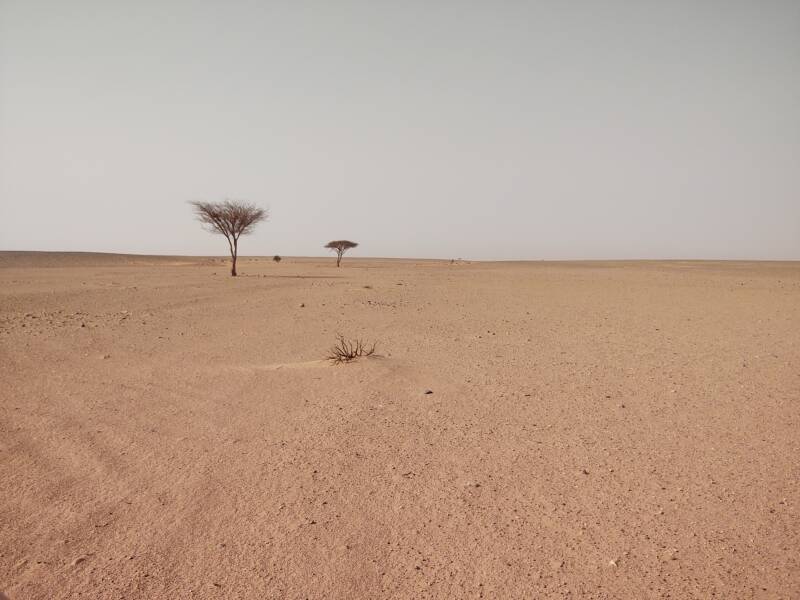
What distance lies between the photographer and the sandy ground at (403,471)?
9.80 feet

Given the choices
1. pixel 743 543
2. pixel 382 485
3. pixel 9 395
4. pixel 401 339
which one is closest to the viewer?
pixel 743 543

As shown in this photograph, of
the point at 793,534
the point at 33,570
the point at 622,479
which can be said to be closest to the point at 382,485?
the point at 622,479

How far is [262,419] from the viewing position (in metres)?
5.59

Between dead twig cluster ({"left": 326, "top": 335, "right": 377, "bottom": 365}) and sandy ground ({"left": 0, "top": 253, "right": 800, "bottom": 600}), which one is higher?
dead twig cluster ({"left": 326, "top": 335, "right": 377, "bottom": 365})

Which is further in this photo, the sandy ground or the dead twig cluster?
the dead twig cluster

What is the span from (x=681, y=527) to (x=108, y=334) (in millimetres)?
10582

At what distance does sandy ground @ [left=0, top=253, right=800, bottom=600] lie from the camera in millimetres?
2986

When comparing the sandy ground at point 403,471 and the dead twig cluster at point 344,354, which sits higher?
the dead twig cluster at point 344,354

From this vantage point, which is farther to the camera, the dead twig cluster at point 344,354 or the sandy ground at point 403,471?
the dead twig cluster at point 344,354

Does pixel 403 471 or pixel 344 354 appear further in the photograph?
pixel 344 354

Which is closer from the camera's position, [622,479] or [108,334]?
[622,479]

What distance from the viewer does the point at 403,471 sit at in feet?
14.0

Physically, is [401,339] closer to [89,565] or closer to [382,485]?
[382,485]

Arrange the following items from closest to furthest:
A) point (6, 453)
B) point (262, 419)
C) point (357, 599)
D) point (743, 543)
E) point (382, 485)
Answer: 1. point (357, 599)
2. point (743, 543)
3. point (382, 485)
4. point (6, 453)
5. point (262, 419)
